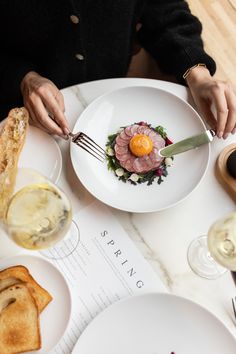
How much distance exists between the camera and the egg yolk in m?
0.97

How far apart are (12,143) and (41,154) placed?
7 cm

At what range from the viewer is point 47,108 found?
0.98m

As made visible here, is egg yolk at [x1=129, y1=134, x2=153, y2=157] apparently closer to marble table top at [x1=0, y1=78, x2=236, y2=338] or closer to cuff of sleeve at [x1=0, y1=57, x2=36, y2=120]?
marble table top at [x1=0, y1=78, x2=236, y2=338]

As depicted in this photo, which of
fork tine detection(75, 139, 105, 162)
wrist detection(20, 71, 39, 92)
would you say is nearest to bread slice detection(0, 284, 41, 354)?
fork tine detection(75, 139, 105, 162)

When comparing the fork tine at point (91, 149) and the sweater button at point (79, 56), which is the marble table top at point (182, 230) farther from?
the sweater button at point (79, 56)

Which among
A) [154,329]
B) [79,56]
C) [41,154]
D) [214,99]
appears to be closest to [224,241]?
[154,329]

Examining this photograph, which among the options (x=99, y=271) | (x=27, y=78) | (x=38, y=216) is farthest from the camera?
(x=27, y=78)

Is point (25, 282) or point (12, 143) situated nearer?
point (25, 282)

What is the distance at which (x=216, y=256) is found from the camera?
0.83 m

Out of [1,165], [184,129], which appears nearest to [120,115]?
[184,129]

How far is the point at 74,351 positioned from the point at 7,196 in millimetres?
337

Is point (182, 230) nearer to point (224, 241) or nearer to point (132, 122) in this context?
point (224, 241)

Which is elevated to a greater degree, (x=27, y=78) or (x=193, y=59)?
(x=193, y=59)

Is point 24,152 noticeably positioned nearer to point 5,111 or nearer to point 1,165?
point 1,165
